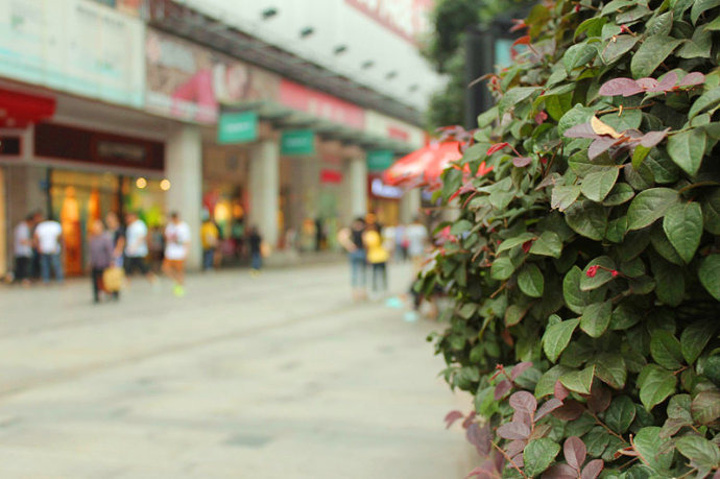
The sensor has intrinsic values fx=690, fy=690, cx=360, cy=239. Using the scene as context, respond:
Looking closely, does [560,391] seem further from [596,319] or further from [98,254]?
[98,254]

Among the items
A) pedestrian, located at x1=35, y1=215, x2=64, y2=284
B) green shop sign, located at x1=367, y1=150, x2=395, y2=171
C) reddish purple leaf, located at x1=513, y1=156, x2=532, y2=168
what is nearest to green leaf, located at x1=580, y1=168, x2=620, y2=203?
reddish purple leaf, located at x1=513, y1=156, x2=532, y2=168

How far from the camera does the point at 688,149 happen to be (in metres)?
1.59

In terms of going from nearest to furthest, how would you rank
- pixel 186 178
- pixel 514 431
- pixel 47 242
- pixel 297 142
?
pixel 514 431 < pixel 47 242 < pixel 186 178 < pixel 297 142

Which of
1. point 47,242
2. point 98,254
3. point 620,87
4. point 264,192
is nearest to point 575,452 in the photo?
point 620,87

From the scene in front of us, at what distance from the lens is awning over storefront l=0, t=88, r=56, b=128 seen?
15633 millimetres

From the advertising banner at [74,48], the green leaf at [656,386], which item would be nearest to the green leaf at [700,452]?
the green leaf at [656,386]

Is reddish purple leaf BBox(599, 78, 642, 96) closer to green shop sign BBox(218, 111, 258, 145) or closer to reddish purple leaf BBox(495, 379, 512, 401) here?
reddish purple leaf BBox(495, 379, 512, 401)

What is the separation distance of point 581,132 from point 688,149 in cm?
29

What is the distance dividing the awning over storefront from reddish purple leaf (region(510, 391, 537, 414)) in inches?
636

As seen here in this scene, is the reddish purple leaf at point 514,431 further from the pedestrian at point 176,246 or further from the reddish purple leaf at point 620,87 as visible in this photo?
the pedestrian at point 176,246

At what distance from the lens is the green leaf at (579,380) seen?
1883 millimetres

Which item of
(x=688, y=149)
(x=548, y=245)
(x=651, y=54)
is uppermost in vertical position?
(x=651, y=54)

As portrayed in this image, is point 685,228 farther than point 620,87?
No

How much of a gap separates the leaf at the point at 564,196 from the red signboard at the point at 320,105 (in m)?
23.4
